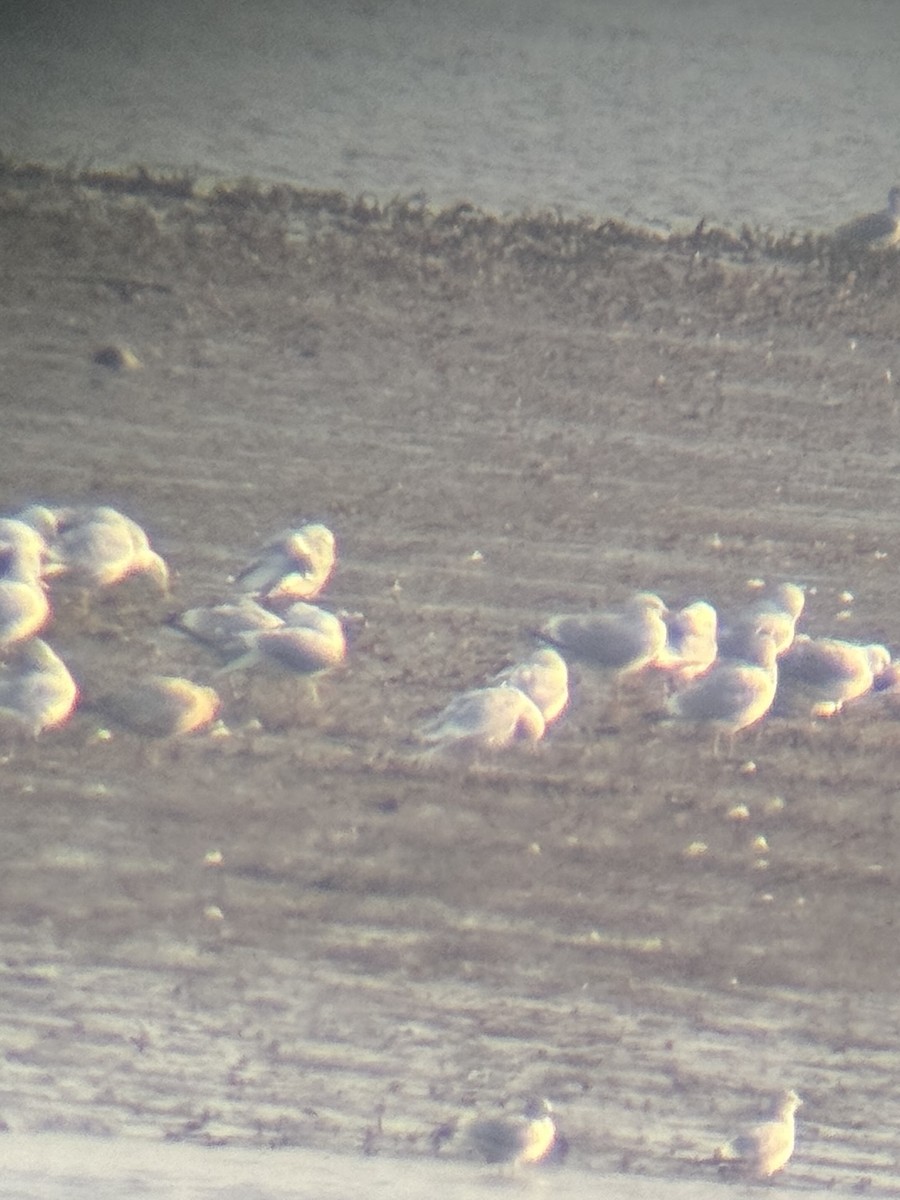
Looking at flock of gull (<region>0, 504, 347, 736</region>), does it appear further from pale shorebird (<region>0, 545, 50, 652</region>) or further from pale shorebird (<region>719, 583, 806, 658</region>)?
pale shorebird (<region>719, 583, 806, 658</region>)

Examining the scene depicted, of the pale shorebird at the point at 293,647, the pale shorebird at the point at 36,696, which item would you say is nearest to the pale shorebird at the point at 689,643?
the pale shorebird at the point at 293,647

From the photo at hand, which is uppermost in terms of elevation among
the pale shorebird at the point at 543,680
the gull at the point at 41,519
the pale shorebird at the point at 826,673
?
the gull at the point at 41,519

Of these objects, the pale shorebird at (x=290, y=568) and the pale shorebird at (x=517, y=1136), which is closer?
the pale shorebird at (x=517, y=1136)

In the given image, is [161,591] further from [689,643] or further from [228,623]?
[689,643]

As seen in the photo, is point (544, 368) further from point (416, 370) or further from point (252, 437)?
point (252, 437)

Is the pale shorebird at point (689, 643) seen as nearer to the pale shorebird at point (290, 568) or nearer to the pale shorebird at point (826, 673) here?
the pale shorebird at point (826, 673)

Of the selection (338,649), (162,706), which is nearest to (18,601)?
(162,706)
